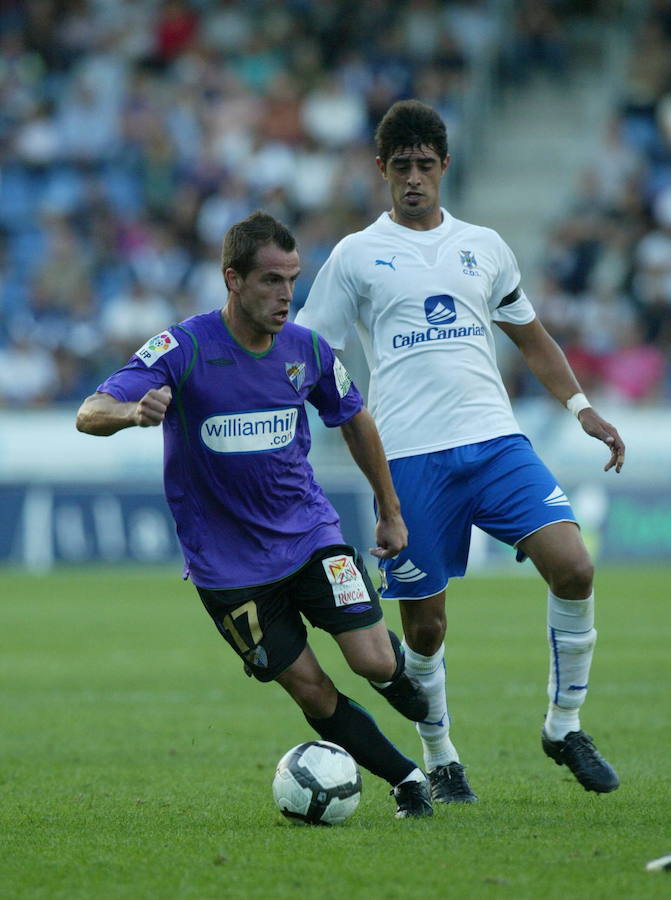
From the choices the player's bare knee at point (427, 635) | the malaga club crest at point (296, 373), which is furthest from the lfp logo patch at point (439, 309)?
the player's bare knee at point (427, 635)

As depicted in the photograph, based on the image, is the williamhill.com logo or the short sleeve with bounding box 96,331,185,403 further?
the williamhill.com logo

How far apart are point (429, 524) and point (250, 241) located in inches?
55.8

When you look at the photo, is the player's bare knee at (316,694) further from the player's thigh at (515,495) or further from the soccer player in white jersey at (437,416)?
the player's thigh at (515,495)

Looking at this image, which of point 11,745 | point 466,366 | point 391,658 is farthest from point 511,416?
point 11,745

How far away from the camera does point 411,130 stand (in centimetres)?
659

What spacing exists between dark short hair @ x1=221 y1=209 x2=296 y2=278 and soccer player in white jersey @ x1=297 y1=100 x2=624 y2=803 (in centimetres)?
75

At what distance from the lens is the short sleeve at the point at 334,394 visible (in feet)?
20.2

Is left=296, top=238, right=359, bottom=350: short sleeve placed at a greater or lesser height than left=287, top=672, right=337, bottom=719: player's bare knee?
greater

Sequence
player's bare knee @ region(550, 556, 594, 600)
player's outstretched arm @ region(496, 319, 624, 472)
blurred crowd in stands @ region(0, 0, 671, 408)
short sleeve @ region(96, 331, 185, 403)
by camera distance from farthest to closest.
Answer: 1. blurred crowd in stands @ region(0, 0, 671, 408)
2. player's outstretched arm @ region(496, 319, 624, 472)
3. player's bare knee @ region(550, 556, 594, 600)
4. short sleeve @ region(96, 331, 185, 403)

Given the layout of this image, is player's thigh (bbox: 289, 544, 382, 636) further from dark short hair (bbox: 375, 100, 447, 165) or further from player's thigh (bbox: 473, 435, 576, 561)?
dark short hair (bbox: 375, 100, 447, 165)

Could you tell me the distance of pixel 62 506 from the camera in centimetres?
1848

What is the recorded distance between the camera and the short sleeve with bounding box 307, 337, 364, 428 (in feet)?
20.2

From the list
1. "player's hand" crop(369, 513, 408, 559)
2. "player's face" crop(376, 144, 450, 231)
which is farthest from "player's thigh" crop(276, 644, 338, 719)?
"player's face" crop(376, 144, 450, 231)

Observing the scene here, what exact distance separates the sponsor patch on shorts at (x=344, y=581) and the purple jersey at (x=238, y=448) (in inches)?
3.2
